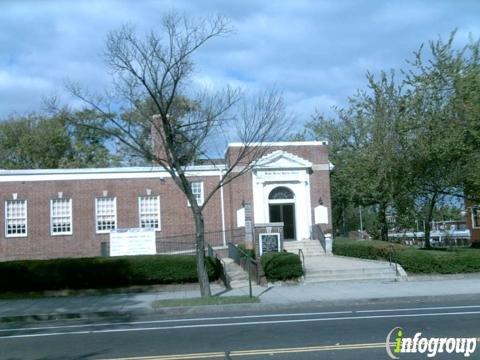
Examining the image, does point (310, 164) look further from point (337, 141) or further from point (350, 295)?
point (350, 295)

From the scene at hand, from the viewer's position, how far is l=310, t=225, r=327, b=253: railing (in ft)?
106

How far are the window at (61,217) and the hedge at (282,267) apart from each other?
1535 centimetres

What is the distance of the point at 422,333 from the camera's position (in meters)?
10.4

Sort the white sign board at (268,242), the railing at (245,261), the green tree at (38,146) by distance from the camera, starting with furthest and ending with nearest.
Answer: the green tree at (38,146), the white sign board at (268,242), the railing at (245,261)

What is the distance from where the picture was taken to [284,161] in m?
35.2

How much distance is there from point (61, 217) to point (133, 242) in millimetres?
9431

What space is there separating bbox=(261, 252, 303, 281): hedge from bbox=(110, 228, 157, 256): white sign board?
597 cm

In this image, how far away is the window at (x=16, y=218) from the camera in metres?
32.8

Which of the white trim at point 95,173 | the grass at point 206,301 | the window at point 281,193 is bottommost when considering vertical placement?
the grass at point 206,301

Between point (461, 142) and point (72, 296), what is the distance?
19.6 m

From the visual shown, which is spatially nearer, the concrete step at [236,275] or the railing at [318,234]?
the concrete step at [236,275]

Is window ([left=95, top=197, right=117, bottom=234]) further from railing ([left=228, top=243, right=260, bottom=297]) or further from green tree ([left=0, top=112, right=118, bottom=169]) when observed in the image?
green tree ([left=0, top=112, right=118, bottom=169])

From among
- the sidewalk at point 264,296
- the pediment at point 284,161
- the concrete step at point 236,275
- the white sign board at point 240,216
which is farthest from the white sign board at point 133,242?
the pediment at point 284,161

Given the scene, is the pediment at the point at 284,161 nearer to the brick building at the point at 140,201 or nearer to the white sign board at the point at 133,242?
the brick building at the point at 140,201
